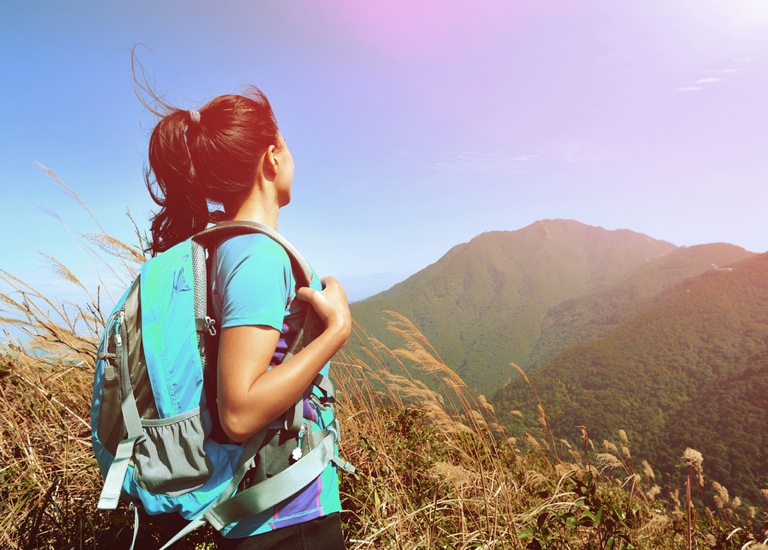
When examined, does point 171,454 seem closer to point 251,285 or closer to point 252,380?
point 252,380

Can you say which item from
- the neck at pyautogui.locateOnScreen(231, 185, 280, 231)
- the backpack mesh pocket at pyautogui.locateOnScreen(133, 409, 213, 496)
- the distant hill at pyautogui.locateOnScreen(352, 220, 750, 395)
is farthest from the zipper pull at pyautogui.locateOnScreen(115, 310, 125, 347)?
the distant hill at pyautogui.locateOnScreen(352, 220, 750, 395)

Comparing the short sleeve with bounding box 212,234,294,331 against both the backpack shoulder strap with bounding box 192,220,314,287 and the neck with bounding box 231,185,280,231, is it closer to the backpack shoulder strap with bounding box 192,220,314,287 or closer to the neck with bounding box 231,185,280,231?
the backpack shoulder strap with bounding box 192,220,314,287

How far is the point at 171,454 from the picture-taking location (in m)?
0.93

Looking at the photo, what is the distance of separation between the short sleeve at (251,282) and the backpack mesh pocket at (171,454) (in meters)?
0.26

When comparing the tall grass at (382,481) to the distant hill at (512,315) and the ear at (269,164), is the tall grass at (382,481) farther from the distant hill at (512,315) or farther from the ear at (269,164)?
the distant hill at (512,315)

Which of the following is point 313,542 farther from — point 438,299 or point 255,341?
point 438,299

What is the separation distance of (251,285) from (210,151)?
0.50 m

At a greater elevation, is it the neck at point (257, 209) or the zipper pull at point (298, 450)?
the neck at point (257, 209)

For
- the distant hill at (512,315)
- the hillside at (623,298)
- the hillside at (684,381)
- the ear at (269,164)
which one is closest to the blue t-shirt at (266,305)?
the ear at (269,164)

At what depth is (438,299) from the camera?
630 ft

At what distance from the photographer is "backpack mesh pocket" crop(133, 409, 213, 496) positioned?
928 mm

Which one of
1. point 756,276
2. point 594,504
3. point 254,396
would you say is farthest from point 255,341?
point 756,276

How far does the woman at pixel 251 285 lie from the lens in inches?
35.8

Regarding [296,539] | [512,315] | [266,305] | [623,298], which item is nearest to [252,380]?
[266,305]
